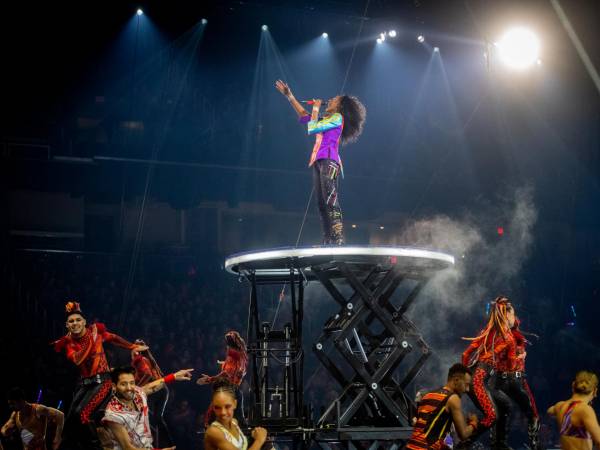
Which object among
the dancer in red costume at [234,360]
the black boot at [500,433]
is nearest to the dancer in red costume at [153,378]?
the dancer in red costume at [234,360]

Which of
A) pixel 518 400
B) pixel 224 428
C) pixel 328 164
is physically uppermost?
pixel 328 164

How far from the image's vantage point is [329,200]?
7.50 m

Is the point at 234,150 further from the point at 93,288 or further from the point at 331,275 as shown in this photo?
the point at 331,275

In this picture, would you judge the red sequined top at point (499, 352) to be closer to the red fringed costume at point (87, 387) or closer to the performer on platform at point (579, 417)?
the performer on platform at point (579, 417)

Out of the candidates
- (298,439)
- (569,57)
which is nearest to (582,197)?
(569,57)

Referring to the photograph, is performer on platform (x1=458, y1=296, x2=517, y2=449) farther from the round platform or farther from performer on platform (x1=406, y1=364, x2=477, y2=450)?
performer on platform (x1=406, y1=364, x2=477, y2=450)

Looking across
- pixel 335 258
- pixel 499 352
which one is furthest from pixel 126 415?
pixel 499 352

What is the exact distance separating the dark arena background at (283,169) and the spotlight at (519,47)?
5cm

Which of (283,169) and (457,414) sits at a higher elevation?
(283,169)

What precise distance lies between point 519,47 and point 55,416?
40.7 ft

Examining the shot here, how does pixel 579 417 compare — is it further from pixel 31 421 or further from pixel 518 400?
pixel 31 421

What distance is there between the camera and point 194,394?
44.1 feet

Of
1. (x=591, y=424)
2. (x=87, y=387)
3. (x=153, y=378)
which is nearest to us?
(x=591, y=424)

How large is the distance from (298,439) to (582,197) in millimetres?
14263
